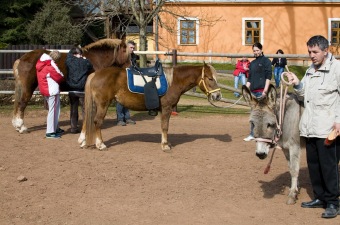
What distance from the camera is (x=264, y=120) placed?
20.0 feet

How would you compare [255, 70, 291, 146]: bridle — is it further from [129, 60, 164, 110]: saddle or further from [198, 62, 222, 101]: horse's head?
[129, 60, 164, 110]: saddle

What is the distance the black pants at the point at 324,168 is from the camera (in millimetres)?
5926

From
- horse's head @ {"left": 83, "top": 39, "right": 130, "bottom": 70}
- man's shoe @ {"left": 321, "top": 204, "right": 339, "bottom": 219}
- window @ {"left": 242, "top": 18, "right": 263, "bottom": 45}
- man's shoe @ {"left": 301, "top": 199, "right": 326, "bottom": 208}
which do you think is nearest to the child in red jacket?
horse's head @ {"left": 83, "top": 39, "right": 130, "bottom": 70}

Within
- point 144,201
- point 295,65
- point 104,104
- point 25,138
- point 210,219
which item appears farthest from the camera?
point 295,65

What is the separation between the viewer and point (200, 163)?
8.59 meters

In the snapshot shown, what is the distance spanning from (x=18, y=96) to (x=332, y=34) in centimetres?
2663

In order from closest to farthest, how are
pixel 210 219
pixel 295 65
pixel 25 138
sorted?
pixel 210 219
pixel 25 138
pixel 295 65

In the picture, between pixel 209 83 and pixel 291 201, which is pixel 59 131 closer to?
pixel 209 83

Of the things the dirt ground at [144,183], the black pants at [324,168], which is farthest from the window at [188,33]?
the black pants at [324,168]

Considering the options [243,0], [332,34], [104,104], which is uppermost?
[243,0]

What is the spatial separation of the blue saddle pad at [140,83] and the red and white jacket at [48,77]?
5.95ft

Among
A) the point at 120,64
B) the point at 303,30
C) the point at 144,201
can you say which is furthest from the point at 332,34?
the point at 144,201

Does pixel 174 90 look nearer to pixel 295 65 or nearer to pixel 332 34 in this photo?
pixel 295 65

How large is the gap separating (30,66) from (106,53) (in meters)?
1.69
